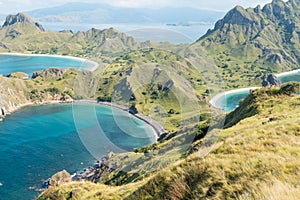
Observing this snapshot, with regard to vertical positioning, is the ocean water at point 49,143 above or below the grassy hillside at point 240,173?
below

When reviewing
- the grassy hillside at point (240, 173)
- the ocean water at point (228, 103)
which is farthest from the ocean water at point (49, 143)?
the ocean water at point (228, 103)

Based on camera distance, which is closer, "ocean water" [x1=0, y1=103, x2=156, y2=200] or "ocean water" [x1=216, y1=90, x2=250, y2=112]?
"ocean water" [x1=0, y1=103, x2=156, y2=200]

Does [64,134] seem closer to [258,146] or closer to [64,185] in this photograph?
[64,185]

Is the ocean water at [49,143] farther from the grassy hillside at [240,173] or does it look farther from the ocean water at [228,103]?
the ocean water at [228,103]

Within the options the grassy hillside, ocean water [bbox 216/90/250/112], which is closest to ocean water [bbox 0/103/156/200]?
the grassy hillside

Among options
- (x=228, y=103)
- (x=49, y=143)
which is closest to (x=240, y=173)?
(x=49, y=143)

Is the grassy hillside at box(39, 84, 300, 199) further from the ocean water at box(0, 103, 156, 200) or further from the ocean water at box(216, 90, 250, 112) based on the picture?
the ocean water at box(216, 90, 250, 112)

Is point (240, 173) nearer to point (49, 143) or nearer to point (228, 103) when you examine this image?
point (49, 143)

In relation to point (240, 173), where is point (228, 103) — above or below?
below
